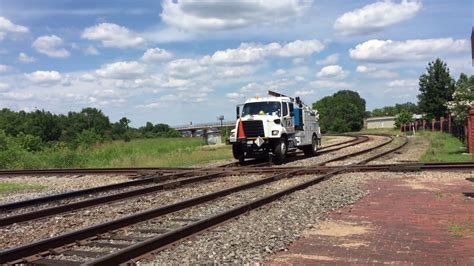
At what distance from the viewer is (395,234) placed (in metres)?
8.12

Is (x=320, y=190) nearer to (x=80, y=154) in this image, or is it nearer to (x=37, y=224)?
(x=37, y=224)

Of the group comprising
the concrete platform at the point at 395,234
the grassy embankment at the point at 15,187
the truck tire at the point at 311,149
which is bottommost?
the concrete platform at the point at 395,234

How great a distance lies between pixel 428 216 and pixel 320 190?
159 inches

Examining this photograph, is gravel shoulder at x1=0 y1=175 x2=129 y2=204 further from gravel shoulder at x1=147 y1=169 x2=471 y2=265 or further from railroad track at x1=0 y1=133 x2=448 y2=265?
gravel shoulder at x1=147 y1=169 x2=471 y2=265

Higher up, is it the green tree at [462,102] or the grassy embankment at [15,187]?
the green tree at [462,102]

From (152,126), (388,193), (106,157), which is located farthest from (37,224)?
(152,126)

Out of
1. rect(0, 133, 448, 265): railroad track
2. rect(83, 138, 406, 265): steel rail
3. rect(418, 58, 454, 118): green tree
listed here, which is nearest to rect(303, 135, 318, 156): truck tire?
rect(83, 138, 406, 265): steel rail

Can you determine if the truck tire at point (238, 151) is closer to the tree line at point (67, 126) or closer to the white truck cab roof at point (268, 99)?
the white truck cab roof at point (268, 99)

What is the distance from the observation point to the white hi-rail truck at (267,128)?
75.1 feet

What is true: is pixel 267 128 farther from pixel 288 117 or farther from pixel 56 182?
pixel 56 182

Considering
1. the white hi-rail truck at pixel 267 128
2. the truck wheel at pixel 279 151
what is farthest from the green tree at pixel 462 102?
the truck wheel at pixel 279 151

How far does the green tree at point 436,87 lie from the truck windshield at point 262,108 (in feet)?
180

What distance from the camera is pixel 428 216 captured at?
9547mm

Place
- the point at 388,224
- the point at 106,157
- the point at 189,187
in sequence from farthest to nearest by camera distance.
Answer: the point at 106,157
the point at 189,187
the point at 388,224
